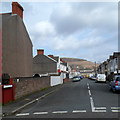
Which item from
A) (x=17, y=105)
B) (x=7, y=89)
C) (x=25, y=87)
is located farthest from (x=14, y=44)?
(x=17, y=105)

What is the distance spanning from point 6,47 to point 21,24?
3.87 meters

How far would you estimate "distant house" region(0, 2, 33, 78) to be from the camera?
20047 millimetres

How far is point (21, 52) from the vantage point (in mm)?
22172

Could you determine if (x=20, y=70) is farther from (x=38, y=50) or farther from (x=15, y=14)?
(x=38, y=50)

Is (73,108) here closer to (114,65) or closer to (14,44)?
(14,44)

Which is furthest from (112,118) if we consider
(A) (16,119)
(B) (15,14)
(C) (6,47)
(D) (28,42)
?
(D) (28,42)

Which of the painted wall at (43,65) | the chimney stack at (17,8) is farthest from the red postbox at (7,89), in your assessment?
the painted wall at (43,65)

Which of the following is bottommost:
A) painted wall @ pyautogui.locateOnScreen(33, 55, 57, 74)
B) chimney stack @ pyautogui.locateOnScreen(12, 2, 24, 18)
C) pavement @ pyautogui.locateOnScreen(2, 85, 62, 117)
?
pavement @ pyautogui.locateOnScreen(2, 85, 62, 117)

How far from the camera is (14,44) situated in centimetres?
2116

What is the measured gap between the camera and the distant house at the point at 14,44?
65.8 ft

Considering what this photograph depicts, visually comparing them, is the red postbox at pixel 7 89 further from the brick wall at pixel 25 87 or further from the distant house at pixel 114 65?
the distant house at pixel 114 65

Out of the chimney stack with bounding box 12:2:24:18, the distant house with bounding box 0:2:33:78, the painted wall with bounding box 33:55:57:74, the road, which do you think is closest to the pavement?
the road

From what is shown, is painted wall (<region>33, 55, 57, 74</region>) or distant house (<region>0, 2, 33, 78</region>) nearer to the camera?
distant house (<region>0, 2, 33, 78</region>)

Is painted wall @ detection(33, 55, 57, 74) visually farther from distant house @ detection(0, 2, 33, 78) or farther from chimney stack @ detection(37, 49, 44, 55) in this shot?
distant house @ detection(0, 2, 33, 78)
